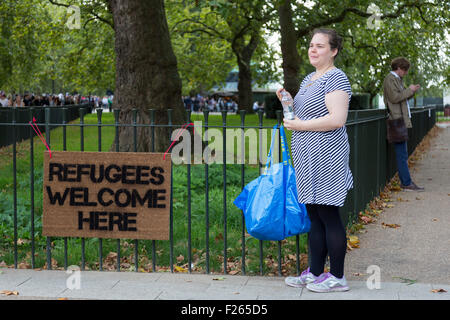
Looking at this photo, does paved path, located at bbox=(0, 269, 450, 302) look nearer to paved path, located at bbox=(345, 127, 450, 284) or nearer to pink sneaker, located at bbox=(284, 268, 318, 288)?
pink sneaker, located at bbox=(284, 268, 318, 288)

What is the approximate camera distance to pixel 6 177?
11648 millimetres

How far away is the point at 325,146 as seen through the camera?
493cm

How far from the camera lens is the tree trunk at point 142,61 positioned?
1219 cm

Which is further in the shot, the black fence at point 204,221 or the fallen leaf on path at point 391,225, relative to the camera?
the fallen leaf on path at point 391,225

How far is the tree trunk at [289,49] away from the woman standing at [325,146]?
1747 centimetres

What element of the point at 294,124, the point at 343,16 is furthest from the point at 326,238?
the point at 343,16

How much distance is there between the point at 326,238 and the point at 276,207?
17.3 inches

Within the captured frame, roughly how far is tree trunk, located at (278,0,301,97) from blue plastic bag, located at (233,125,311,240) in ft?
56.7

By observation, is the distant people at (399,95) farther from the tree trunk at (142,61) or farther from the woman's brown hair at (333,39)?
the woman's brown hair at (333,39)

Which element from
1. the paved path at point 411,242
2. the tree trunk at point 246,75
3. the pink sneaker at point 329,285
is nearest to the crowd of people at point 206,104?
the tree trunk at point 246,75

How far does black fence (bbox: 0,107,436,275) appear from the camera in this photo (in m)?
5.84

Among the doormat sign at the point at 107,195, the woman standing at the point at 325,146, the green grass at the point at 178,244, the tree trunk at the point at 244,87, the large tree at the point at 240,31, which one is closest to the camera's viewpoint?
the woman standing at the point at 325,146

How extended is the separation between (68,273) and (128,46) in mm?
7140

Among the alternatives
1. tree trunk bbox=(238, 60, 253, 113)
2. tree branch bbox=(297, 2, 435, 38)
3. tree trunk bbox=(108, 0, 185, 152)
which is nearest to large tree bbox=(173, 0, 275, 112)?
tree trunk bbox=(238, 60, 253, 113)
